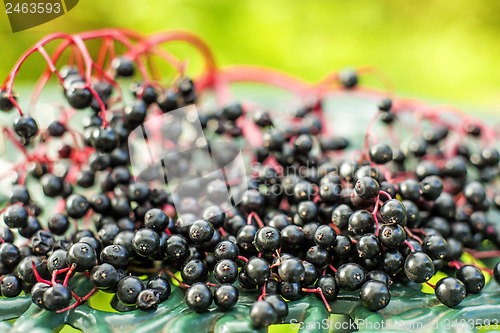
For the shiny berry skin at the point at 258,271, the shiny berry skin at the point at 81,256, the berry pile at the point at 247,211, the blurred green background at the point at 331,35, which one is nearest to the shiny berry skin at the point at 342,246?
the berry pile at the point at 247,211

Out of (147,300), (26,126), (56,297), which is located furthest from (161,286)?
(26,126)

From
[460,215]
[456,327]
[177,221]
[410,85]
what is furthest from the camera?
[410,85]

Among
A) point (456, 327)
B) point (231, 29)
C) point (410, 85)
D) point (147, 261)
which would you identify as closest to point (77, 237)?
point (147, 261)

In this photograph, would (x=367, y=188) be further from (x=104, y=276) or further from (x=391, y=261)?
(x=104, y=276)

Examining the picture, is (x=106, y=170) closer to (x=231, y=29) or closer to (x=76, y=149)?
(x=76, y=149)

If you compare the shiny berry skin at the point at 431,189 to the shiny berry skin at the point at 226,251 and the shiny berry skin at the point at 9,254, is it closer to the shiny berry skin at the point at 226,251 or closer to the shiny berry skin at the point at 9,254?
the shiny berry skin at the point at 226,251
